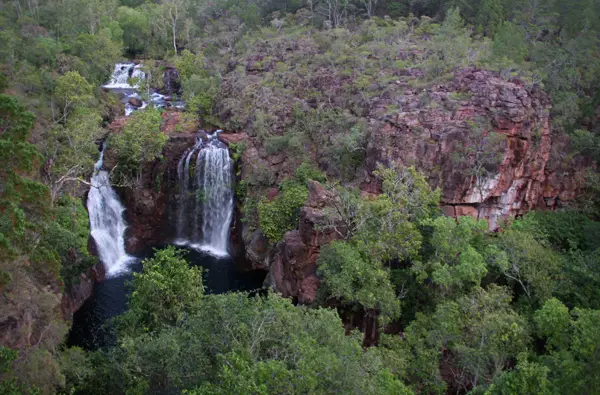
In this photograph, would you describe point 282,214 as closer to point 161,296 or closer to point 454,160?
point 454,160

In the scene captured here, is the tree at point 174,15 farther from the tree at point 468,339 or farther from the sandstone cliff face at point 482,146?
the tree at point 468,339

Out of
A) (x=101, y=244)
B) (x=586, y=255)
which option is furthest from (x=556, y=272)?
(x=101, y=244)

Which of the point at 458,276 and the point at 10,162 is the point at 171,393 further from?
the point at 458,276

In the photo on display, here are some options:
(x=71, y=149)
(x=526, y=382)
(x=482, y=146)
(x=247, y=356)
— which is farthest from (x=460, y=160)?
(x=71, y=149)

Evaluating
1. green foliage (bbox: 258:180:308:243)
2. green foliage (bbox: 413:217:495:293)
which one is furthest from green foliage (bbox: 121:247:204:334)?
green foliage (bbox: 258:180:308:243)

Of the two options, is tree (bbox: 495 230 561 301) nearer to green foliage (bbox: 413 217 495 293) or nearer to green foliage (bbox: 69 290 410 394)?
green foliage (bbox: 413 217 495 293)

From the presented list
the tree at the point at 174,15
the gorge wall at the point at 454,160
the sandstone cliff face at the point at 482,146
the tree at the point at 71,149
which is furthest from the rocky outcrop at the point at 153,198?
the tree at the point at 174,15
